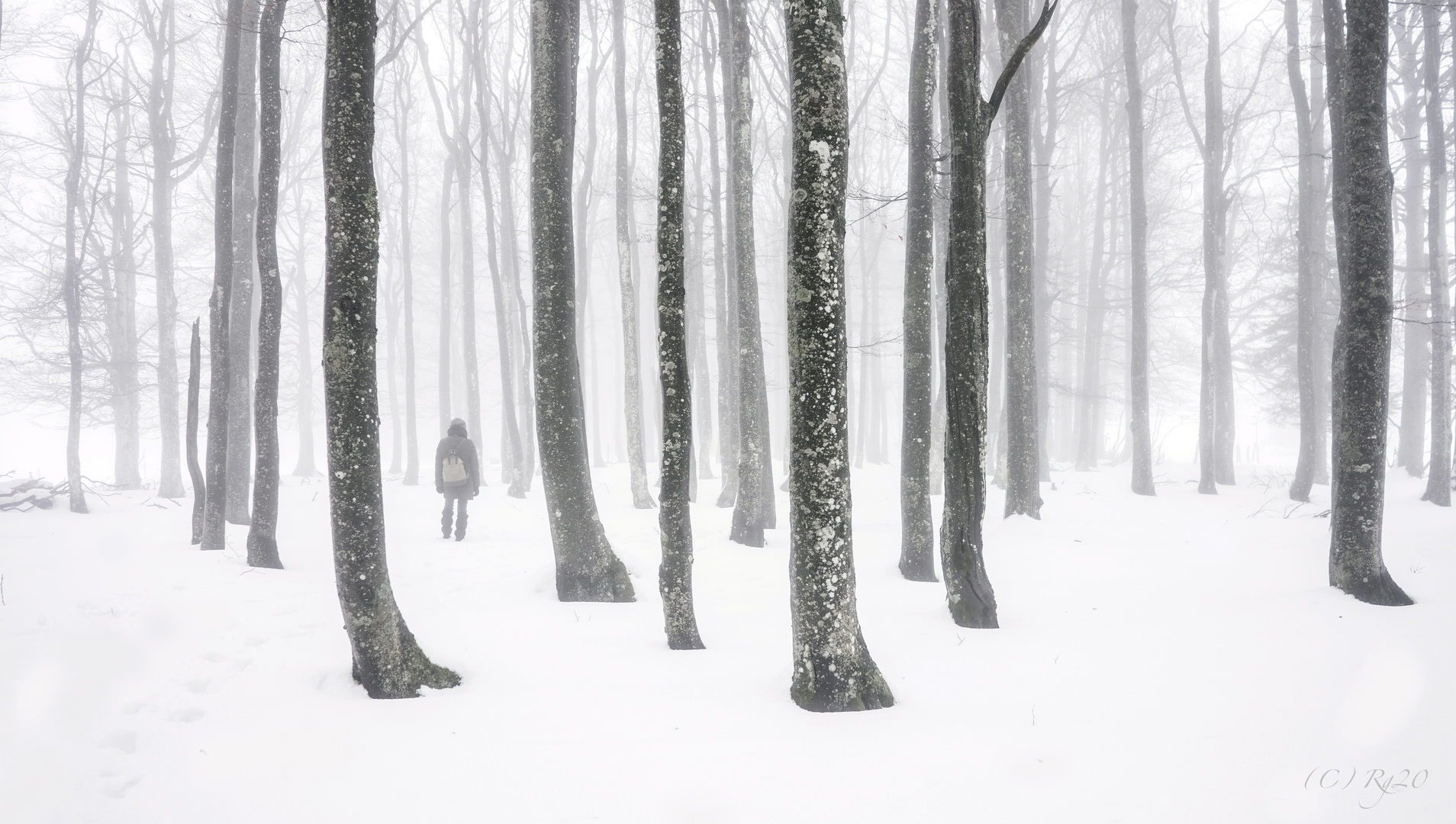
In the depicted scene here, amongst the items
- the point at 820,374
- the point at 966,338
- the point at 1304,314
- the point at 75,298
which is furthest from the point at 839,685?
the point at 75,298

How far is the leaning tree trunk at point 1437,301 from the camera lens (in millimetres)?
12133

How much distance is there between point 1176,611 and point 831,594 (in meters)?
3.89

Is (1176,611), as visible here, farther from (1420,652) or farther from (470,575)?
(470,575)

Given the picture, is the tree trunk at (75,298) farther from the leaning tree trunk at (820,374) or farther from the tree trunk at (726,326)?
the leaning tree trunk at (820,374)

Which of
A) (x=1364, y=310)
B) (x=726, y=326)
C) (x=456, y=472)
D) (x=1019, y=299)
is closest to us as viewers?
(x=1364, y=310)

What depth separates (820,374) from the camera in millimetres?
3973

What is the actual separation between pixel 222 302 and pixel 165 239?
42.5 ft

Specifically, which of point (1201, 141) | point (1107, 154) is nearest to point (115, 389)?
point (1201, 141)

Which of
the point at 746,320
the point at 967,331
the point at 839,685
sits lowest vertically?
the point at 839,685

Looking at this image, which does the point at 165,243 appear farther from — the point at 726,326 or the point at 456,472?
the point at 726,326

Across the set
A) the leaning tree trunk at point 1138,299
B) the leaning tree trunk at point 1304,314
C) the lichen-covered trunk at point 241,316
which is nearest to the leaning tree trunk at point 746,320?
the lichen-covered trunk at point 241,316

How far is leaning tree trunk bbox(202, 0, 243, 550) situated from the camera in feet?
29.6

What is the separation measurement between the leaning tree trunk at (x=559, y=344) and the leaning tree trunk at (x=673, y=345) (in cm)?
183

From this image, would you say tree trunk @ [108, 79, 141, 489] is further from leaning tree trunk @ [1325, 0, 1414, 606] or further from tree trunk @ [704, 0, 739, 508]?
leaning tree trunk @ [1325, 0, 1414, 606]
